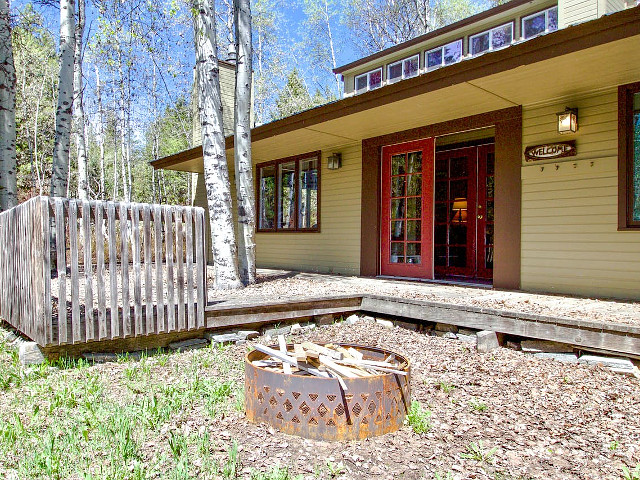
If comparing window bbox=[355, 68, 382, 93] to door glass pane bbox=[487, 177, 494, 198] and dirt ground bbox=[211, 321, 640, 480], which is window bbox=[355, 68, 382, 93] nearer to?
door glass pane bbox=[487, 177, 494, 198]

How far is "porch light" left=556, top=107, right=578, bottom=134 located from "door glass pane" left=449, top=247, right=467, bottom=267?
9.66 ft

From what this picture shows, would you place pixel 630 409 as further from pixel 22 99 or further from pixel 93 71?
pixel 93 71

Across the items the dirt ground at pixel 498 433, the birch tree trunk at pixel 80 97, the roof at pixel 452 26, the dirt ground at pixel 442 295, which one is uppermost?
the roof at pixel 452 26

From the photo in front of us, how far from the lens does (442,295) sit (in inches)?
191

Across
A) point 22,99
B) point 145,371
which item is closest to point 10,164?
point 145,371

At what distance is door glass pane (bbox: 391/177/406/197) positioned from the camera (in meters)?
6.69

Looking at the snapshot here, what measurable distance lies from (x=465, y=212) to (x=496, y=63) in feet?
11.6

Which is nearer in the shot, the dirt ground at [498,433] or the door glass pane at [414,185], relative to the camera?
the dirt ground at [498,433]

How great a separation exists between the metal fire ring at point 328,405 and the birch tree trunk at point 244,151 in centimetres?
386

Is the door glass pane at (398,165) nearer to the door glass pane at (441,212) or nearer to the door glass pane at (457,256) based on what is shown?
the door glass pane at (441,212)

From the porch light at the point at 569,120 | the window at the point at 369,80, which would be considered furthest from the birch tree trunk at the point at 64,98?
the window at the point at 369,80

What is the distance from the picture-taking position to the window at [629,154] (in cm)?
443

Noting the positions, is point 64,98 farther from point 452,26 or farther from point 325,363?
point 452,26

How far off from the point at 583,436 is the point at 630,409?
545 mm
